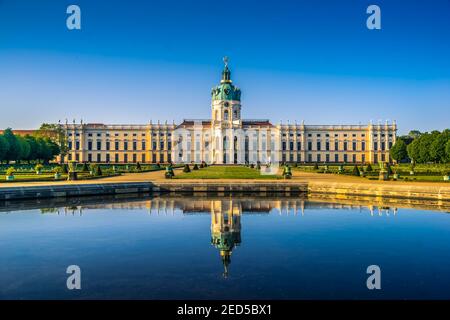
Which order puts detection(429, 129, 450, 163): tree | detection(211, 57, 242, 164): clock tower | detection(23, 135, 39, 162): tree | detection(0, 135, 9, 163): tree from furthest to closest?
detection(211, 57, 242, 164): clock tower < detection(23, 135, 39, 162): tree < detection(429, 129, 450, 163): tree < detection(0, 135, 9, 163): tree

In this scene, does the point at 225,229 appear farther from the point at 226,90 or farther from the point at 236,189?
the point at 226,90

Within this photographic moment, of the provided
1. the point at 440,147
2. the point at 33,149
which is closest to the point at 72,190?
the point at 33,149

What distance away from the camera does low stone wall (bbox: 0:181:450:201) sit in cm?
1780

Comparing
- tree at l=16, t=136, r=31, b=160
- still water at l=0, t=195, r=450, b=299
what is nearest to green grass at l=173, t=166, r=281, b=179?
still water at l=0, t=195, r=450, b=299

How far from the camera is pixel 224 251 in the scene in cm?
923

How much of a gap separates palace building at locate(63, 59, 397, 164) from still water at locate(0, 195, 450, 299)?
65180 millimetres

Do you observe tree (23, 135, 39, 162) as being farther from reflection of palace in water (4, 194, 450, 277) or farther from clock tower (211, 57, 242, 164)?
reflection of palace in water (4, 194, 450, 277)

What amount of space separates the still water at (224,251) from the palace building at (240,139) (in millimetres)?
65180

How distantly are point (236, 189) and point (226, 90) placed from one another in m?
58.9

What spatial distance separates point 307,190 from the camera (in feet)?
71.9

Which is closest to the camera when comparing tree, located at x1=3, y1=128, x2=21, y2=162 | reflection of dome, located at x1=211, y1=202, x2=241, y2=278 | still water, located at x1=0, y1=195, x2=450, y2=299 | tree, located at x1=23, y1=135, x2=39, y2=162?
still water, located at x1=0, y1=195, x2=450, y2=299
